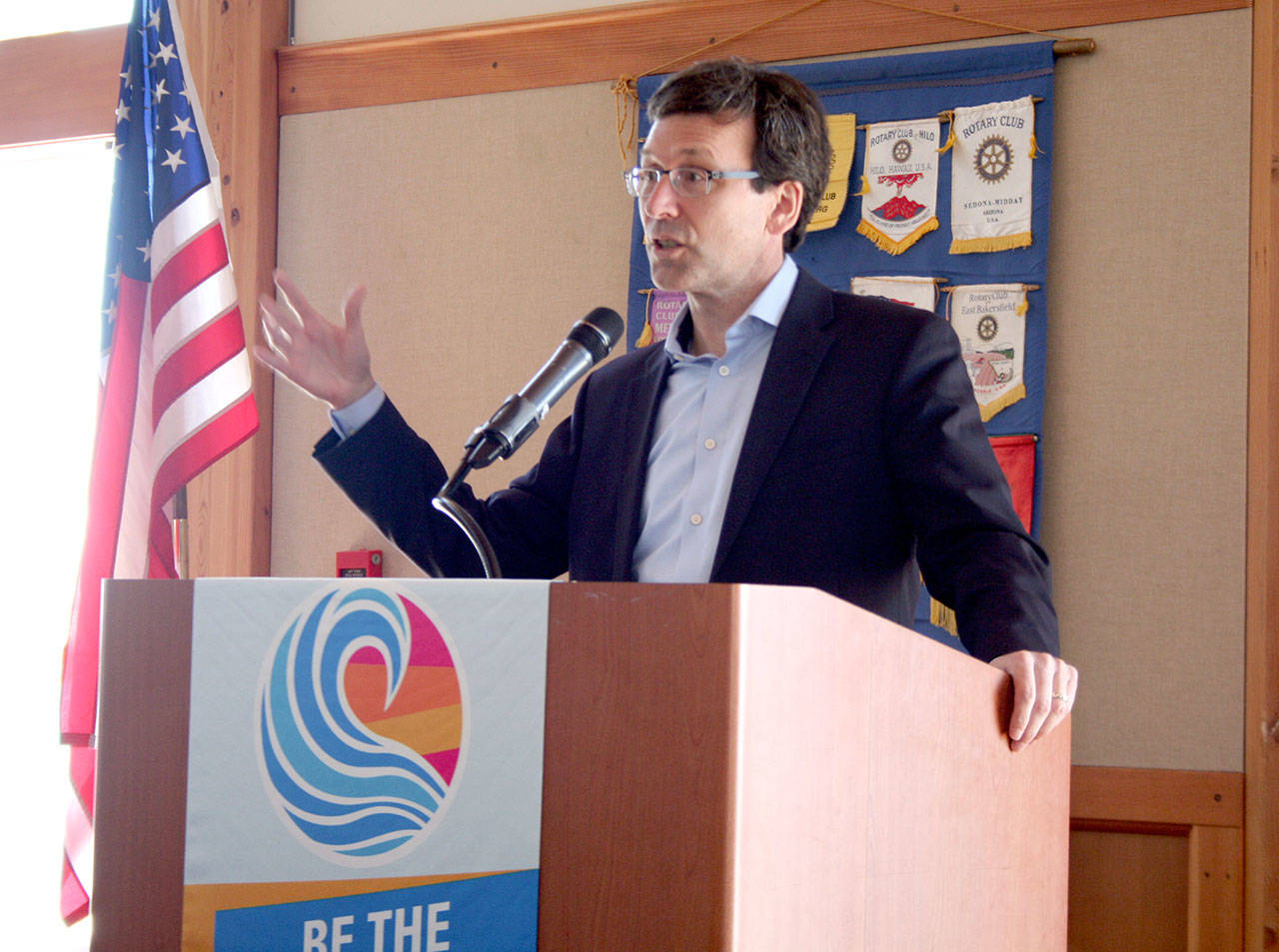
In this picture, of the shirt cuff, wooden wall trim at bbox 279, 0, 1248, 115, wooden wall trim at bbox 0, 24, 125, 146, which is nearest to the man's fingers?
the shirt cuff

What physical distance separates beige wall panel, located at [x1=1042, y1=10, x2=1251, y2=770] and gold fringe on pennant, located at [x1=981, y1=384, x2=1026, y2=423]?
0.21ft

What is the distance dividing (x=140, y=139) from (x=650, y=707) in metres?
2.54

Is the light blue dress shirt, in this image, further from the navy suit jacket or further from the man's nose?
the man's nose

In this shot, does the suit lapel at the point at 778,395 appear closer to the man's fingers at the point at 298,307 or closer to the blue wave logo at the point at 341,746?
the man's fingers at the point at 298,307

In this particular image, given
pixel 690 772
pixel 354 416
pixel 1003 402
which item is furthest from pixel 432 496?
pixel 1003 402

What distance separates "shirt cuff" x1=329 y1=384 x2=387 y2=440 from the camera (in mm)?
1394

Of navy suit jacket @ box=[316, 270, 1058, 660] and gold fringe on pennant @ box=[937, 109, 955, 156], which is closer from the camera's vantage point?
navy suit jacket @ box=[316, 270, 1058, 660]

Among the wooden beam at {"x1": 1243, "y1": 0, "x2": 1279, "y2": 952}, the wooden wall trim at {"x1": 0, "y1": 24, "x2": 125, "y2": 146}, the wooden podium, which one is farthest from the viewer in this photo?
the wooden wall trim at {"x1": 0, "y1": 24, "x2": 125, "y2": 146}

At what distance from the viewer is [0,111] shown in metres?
3.33

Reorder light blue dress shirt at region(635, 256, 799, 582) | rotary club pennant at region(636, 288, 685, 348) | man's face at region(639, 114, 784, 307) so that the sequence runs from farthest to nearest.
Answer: rotary club pennant at region(636, 288, 685, 348)
man's face at region(639, 114, 784, 307)
light blue dress shirt at region(635, 256, 799, 582)

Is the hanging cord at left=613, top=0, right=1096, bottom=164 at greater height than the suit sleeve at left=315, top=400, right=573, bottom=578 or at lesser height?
greater

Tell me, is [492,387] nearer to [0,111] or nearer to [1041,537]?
[1041,537]

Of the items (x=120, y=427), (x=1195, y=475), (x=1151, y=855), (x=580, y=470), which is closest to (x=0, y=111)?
(x=120, y=427)

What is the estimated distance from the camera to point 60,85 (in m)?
3.26
